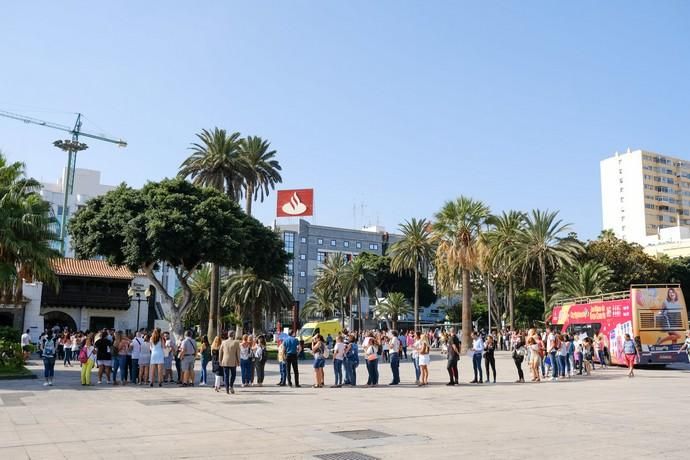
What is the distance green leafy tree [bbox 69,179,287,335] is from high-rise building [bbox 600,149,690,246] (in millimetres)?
114096

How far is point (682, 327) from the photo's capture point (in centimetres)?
2642

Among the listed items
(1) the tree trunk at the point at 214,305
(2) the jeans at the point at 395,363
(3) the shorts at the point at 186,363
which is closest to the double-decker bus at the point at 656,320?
(2) the jeans at the point at 395,363

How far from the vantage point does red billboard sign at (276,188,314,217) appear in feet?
302

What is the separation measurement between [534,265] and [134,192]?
35906mm

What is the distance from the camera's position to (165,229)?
32281mm

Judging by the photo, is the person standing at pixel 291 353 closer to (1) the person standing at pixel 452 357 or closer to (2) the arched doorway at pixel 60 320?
(1) the person standing at pixel 452 357

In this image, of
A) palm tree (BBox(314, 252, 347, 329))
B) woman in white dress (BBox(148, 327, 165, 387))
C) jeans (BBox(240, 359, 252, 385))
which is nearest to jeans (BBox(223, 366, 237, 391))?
jeans (BBox(240, 359, 252, 385))

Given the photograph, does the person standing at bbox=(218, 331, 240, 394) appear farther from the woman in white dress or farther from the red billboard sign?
the red billboard sign

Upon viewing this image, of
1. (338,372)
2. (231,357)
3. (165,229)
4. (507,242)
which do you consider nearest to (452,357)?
(338,372)

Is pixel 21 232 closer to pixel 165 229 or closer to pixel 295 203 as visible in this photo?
pixel 165 229

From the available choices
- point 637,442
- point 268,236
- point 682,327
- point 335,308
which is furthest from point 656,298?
point 335,308

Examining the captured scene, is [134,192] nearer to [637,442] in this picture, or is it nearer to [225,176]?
[225,176]

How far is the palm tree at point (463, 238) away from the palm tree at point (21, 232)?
26.6 m

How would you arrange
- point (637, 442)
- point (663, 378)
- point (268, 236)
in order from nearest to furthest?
point (637, 442)
point (663, 378)
point (268, 236)
